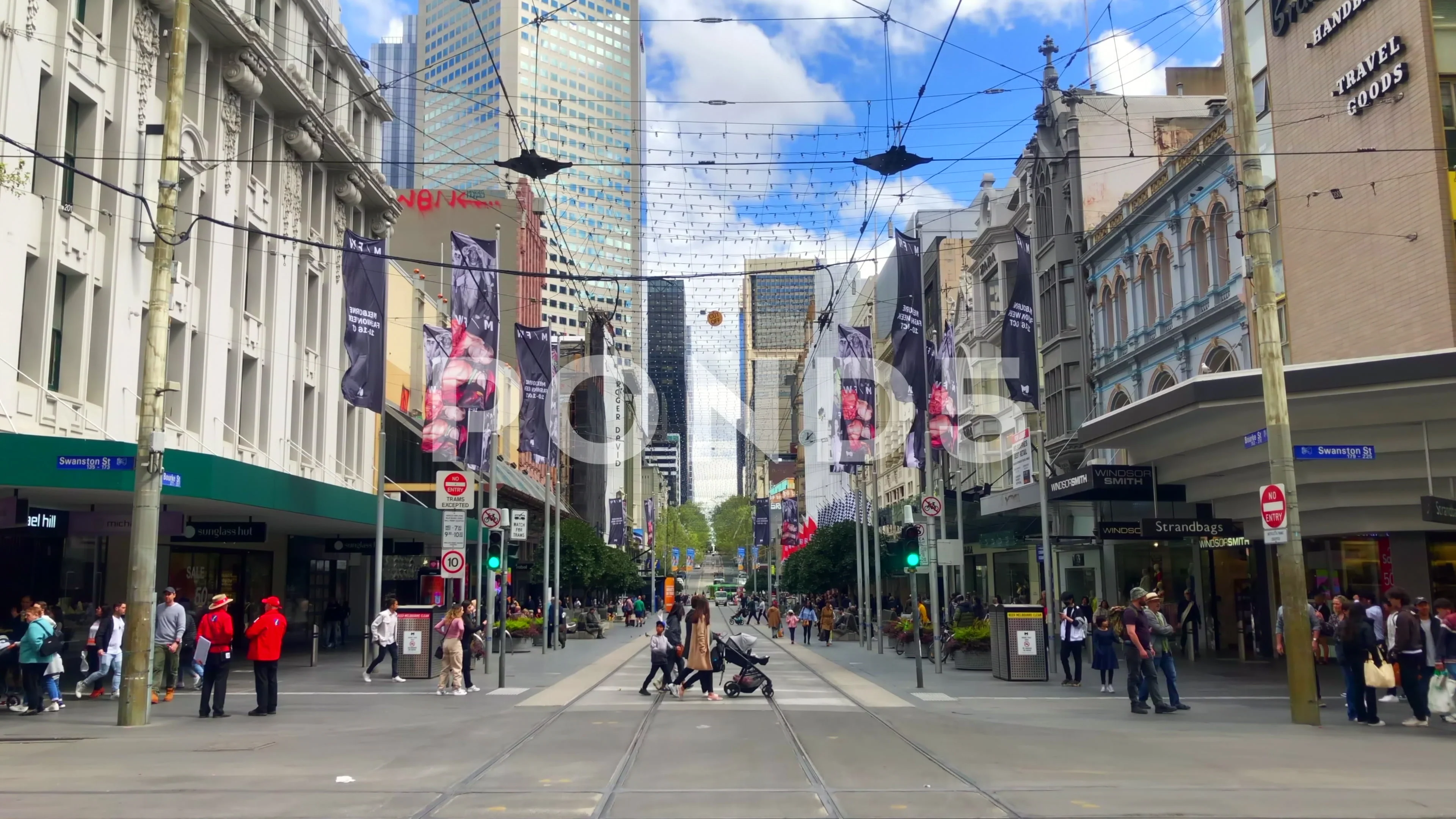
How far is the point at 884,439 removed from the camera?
256 ft

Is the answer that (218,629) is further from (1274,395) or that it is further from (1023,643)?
(1274,395)

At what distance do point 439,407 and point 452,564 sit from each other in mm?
5802

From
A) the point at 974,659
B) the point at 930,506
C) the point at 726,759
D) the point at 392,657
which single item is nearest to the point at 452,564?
the point at 392,657

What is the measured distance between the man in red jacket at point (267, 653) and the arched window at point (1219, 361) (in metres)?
24.0

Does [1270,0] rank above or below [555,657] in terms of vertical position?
above

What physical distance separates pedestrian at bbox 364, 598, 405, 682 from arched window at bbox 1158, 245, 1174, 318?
76.3ft

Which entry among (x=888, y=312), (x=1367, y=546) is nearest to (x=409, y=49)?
(x=888, y=312)

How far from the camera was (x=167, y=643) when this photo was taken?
19500 millimetres

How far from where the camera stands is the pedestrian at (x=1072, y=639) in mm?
22422

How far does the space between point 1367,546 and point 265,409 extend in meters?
27.6

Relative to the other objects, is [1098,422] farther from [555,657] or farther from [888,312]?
[888,312]

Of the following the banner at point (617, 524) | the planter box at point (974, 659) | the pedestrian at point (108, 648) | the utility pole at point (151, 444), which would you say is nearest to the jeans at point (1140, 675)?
the planter box at point (974, 659)

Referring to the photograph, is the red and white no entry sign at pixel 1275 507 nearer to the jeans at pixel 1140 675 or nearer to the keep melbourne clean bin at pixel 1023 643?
the jeans at pixel 1140 675

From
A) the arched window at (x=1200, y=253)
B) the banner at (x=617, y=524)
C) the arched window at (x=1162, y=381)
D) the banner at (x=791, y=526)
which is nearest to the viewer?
the arched window at (x=1200, y=253)
